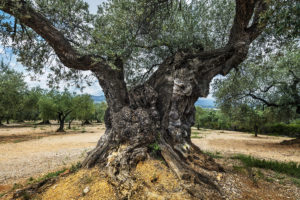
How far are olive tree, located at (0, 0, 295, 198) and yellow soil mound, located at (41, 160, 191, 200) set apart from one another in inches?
9.7

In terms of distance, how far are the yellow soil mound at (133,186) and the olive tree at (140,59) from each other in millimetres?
245

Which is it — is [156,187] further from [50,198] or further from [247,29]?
[247,29]

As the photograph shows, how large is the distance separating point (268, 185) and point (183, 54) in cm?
483

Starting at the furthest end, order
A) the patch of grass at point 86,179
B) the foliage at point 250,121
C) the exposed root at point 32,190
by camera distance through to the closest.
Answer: the foliage at point 250,121
the patch of grass at point 86,179
the exposed root at point 32,190

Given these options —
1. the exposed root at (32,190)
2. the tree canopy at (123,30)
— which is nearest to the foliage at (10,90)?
the tree canopy at (123,30)

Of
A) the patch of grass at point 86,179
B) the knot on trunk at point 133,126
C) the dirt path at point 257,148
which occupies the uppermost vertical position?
the knot on trunk at point 133,126

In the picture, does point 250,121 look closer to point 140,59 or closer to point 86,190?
point 140,59

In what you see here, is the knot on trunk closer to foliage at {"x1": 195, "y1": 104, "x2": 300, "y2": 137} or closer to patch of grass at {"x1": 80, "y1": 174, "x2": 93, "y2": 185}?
patch of grass at {"x1": 80, "y1": 174, "x2": 93, "y2": 185}

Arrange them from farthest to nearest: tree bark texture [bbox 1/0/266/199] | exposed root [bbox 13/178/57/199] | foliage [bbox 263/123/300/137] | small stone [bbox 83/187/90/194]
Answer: foliage [bbox 263/123/300/137] → tree bark texture [bbox 1/0/266/199] → exposed root [bbox 13/178/57/199] → small stone [bbox 83/187/90/194]

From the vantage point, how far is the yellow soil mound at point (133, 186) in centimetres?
304

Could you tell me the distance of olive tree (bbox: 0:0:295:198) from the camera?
13.4 ft

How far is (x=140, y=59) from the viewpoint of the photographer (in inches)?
278

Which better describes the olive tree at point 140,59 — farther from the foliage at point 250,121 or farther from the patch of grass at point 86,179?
the foliage at point 250,121

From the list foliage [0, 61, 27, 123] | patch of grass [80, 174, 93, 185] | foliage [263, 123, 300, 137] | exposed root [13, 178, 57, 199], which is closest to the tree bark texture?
patch of grass [80, 174, 93, 185]
